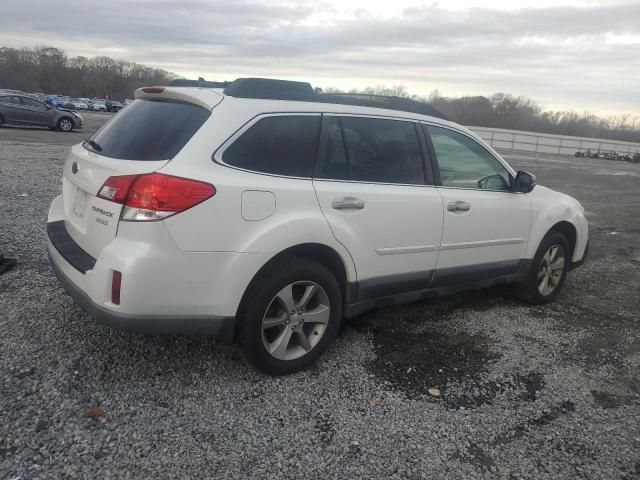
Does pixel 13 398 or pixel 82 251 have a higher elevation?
pixel 82 251

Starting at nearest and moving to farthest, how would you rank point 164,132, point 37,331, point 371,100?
point 164,132 → point 37,331 → point 371,100

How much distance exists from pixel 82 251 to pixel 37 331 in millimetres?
893

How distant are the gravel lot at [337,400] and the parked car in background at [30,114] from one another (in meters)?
20.0

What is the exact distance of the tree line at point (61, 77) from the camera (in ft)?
334

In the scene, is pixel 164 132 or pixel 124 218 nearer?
pixel 124 218

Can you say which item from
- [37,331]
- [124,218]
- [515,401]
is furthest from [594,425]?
[37,331]

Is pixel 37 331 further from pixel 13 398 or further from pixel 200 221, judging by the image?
pixel 200 221

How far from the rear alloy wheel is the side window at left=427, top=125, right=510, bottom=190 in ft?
74.1

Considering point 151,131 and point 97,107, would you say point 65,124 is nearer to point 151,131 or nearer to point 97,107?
point 151,131

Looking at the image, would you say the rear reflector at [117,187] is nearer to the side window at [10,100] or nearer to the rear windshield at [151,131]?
the rear windshield at [151,131]

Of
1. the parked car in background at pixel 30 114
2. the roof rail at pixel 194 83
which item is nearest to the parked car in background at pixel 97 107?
the parked car in background at pixel 30 114

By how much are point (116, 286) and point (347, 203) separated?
1.50 m

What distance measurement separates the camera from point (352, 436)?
292 centimetres

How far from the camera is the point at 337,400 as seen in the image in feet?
10.7
